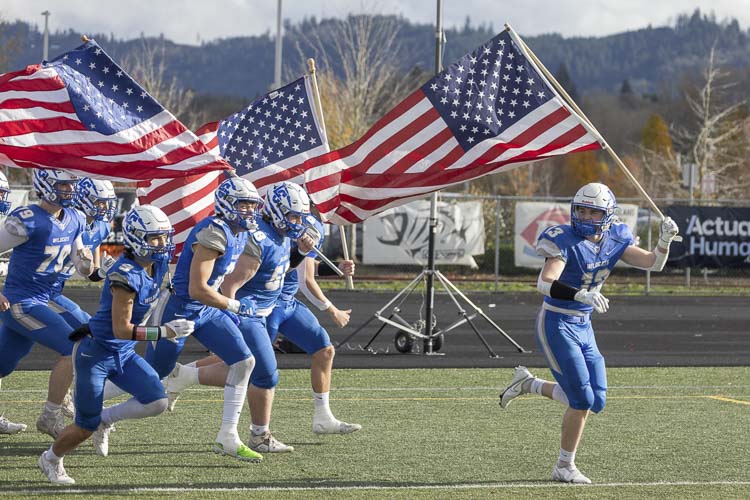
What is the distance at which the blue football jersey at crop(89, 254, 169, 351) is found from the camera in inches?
289

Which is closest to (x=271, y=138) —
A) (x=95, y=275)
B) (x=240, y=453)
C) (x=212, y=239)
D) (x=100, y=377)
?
(x=95, y=275)

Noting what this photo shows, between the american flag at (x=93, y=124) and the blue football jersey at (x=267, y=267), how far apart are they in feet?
6.10

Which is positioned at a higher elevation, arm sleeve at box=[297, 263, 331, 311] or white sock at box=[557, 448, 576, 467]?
arm sleeve at box=[297, 263, 331, 311]

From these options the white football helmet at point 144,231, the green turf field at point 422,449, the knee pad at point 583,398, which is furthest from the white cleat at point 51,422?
the knee pad at point 583,398

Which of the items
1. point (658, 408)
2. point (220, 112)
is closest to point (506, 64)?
point (658, 408)

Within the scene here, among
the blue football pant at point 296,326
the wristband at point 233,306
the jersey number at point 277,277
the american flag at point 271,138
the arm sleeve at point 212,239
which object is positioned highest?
the american flag at point 271,138

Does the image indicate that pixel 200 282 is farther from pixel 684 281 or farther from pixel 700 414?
pixel 684 281

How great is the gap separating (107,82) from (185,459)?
12.3 feet

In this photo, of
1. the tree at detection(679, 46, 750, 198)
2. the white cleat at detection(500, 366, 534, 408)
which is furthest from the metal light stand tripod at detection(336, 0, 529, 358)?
the tree at detection(679, 46, 750, 198)

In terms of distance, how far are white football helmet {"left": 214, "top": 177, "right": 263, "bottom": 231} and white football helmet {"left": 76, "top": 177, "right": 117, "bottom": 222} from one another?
1.57 m

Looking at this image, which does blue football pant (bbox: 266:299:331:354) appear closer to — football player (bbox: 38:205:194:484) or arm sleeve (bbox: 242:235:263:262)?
arm sleeve (bbox: 242:235:263:262)

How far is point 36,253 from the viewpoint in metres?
9.05

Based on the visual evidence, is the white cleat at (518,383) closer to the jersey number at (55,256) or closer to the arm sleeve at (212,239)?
the arm sleeve at (212,239)

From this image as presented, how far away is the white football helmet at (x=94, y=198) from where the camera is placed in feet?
31.0
